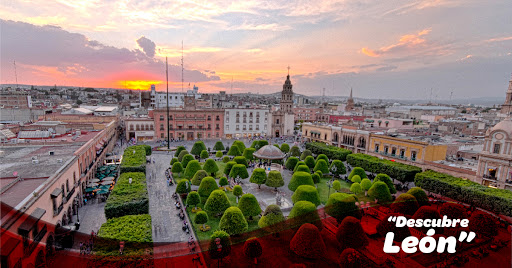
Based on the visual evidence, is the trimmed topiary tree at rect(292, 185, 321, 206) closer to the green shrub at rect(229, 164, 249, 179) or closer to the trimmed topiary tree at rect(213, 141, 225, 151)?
the green shrub at rect(229, 164, 249, 179)

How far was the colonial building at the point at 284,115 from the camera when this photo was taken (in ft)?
252

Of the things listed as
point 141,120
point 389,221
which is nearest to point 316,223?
point 389,221

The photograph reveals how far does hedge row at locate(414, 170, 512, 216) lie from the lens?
25.0 metres

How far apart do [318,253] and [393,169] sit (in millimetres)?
24888

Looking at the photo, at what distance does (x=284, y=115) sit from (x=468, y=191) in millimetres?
53965

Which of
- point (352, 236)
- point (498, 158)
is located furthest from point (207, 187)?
point (498, 158)

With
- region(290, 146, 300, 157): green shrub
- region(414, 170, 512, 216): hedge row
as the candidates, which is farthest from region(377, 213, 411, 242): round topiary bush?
region(290, 146, 300, 157): green shrub

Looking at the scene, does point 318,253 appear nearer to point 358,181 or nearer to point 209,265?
point 209,265

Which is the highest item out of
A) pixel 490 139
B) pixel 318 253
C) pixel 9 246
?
pixel 490 139

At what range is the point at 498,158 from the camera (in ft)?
99.5

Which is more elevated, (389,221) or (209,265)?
(389,221)

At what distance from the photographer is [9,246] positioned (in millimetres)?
11641

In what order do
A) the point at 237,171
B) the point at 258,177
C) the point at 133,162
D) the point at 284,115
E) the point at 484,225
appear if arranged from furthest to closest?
the point at 284,115
the point at 237,171
the point at 133,162
the point at 258,177
the point at 484,225

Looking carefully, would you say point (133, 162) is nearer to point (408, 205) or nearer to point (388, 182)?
point (408, 205)
